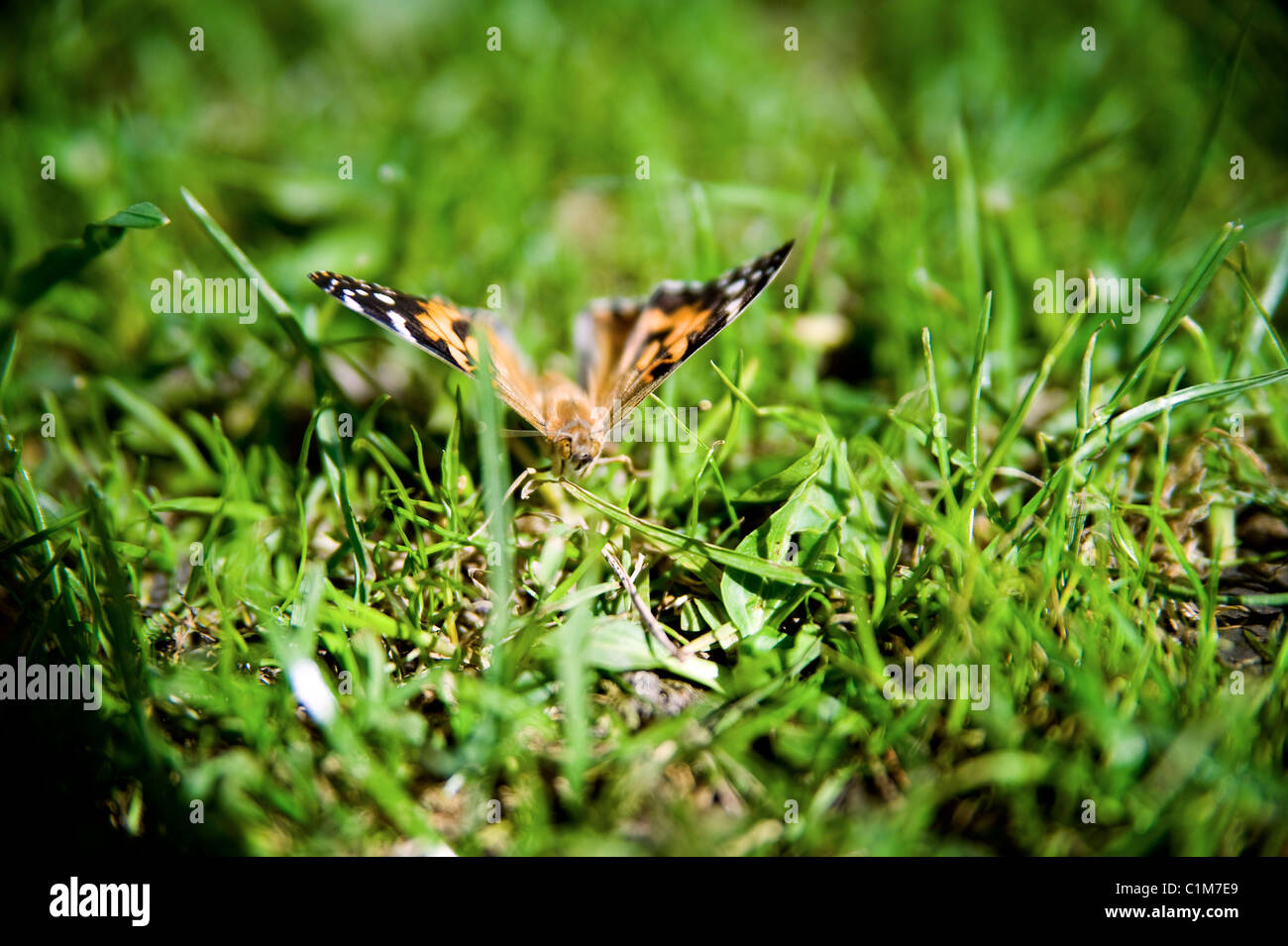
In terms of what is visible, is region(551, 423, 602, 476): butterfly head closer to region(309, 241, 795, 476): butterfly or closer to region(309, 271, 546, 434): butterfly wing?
region(309, 241, 795, 476): butterfly

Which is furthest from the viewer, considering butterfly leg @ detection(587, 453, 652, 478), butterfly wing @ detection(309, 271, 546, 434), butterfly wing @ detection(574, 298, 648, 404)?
butterfly wing @ detection(574, 298, 648, 404)

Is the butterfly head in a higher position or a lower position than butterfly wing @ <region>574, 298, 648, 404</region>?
lower

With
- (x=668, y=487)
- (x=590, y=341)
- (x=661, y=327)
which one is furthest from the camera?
(x=590, y=341)

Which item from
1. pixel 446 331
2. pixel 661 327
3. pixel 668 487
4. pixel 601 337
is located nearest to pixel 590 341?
pixel 601 337

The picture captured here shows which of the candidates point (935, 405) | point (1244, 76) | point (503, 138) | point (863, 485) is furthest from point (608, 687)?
point (1244, 76)

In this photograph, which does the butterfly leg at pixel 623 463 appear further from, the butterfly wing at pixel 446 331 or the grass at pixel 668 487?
the butterfly wing at pixel 446 331

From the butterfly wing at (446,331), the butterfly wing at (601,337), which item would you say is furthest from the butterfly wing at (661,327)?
the butterfly wing at (446,331)

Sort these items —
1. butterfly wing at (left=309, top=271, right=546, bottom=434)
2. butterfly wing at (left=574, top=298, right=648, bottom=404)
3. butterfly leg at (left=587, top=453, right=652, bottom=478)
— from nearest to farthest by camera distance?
butterfly wing at (left=309, top=271, right=546, bottom=434), butterfly leg at (left=587, top=453, right=652, bottom=478), butterfly wing at (left=574, top=298, right=648, bottom=404)

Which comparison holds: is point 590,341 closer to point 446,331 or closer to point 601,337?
point 601,337

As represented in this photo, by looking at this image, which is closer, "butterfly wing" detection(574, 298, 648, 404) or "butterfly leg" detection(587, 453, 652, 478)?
"butterfly leg" detection(587, 453, 652, 478)

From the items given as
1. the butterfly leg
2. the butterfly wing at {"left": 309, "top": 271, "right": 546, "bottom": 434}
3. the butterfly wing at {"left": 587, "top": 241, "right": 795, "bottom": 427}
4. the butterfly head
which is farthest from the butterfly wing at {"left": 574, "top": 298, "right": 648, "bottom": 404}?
the butterfly head
